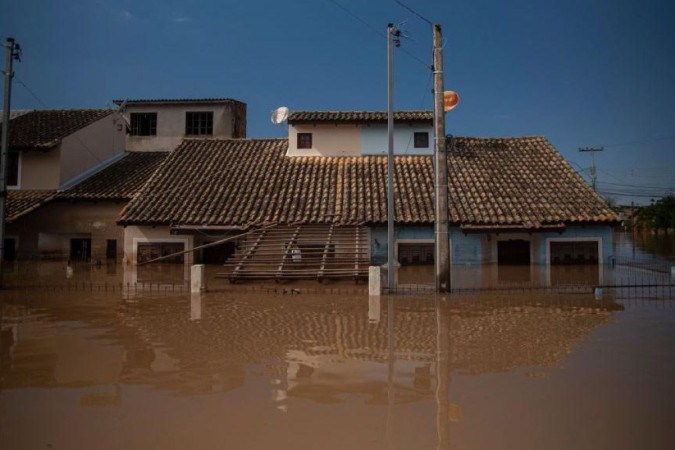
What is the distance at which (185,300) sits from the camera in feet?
35.4

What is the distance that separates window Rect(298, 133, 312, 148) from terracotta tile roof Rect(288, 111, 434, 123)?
2.57ft

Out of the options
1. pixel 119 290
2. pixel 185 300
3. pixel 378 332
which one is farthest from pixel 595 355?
pixel 119 290

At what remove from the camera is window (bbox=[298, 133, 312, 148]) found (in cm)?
2206

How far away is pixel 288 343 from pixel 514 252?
1302 centimetres

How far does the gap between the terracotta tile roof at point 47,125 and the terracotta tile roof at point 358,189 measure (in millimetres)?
4994

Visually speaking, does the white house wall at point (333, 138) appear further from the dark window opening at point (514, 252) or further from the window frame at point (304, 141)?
the dark window opening at point (514, 252)

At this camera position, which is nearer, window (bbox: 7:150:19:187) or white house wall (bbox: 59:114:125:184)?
window (bbox: 7:150:19:187)

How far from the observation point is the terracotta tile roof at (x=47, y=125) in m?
21.1

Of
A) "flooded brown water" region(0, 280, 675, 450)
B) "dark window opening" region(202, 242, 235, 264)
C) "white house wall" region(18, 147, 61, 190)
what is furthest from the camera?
"white house wall" region(18, 147, 61, 190)

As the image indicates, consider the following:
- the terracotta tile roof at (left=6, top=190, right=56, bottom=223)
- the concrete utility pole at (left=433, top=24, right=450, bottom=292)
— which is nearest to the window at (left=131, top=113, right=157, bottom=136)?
the terracotta tile roof at (left=6, top=190, right=56, bottom=223)

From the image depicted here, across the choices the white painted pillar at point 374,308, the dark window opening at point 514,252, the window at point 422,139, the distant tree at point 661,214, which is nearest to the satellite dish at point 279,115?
the window at point 422,139

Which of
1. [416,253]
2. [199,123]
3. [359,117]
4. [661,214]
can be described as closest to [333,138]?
[359,117]

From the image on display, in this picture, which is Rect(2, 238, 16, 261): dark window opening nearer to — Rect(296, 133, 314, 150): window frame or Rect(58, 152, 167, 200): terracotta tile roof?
Rect(58, 152, 167, 200): terracotta tile roof

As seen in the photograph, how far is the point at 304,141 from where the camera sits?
22109 mm
